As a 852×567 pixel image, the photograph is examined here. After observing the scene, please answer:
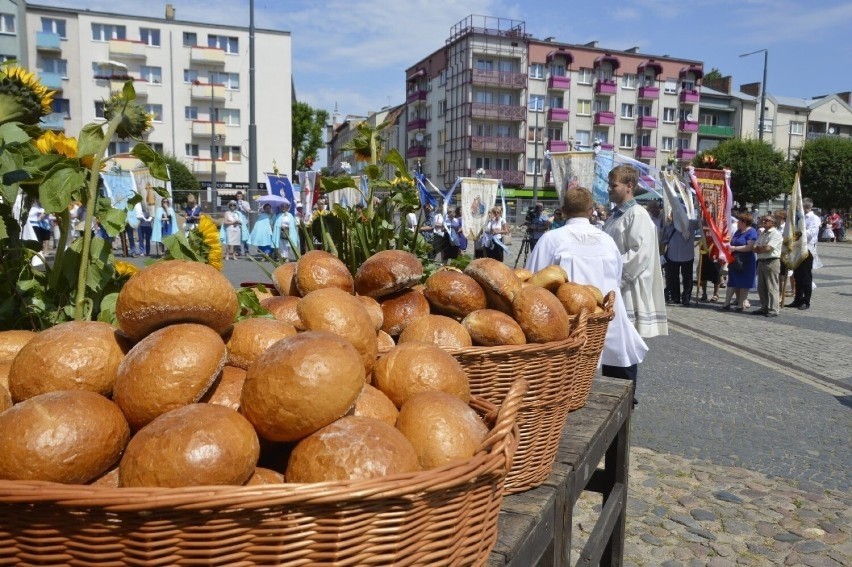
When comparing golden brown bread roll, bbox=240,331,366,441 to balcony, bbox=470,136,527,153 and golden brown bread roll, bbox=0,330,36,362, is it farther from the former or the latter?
balcony, bbox=470,136,527,153

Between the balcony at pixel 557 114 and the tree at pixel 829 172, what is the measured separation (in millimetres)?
18329

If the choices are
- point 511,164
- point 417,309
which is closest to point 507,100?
point 511,164

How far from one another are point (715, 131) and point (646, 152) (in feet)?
33.9

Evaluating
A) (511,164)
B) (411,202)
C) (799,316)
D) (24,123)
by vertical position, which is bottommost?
(799,316)

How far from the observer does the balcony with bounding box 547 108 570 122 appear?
53938 millimetres

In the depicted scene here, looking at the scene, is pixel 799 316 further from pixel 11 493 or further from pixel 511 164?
pixel 511 164

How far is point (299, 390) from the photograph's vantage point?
1.07m

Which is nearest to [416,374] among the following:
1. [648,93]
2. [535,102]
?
[535,102]

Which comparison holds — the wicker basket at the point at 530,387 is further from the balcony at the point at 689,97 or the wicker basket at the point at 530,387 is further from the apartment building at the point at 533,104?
the balcony at the point at 689,97

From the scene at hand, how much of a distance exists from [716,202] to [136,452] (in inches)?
510

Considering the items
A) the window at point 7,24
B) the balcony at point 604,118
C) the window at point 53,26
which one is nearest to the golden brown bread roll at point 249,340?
the window at point 7,24

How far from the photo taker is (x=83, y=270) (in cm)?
174

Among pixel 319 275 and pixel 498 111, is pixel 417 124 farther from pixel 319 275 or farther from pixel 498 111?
pixel 319 275

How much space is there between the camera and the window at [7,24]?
39.0m
